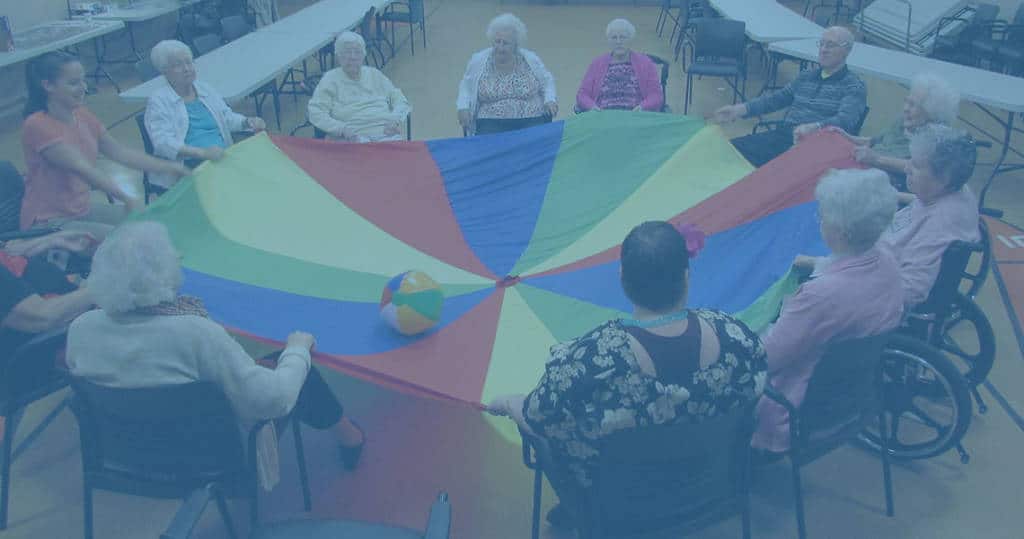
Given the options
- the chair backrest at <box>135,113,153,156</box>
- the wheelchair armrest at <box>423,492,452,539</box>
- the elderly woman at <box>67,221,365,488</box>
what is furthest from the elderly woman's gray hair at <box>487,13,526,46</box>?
the wheelchair armrest at <box>423,492,452,539</box>

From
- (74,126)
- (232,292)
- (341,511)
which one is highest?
(74,126)

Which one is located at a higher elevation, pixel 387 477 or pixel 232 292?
pixel 232 292

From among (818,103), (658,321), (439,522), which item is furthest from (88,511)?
(818,103)

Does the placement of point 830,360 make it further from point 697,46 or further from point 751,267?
point 697,46

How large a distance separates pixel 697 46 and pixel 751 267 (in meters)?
4.02

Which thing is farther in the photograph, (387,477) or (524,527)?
(387,477)

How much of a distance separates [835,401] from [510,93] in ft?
9.58

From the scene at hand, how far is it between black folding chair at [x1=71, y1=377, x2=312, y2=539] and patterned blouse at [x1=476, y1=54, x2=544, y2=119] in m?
2.93

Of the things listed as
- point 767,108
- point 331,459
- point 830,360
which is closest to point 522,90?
point 767,108

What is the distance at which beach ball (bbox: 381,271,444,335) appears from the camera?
2680 millimetres

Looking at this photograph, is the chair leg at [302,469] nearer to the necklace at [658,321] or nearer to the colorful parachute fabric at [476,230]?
the colorful parachute fabric at [476,230]

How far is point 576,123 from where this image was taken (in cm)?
400

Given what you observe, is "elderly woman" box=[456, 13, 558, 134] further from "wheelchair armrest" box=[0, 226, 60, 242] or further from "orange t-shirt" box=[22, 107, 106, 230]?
"wheelchair armrest" box=[0, 226, 60, 242]

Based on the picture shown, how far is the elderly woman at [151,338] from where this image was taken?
2055mm
